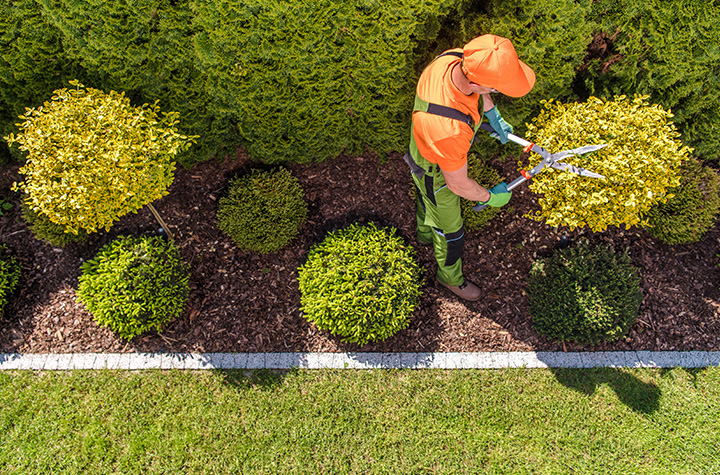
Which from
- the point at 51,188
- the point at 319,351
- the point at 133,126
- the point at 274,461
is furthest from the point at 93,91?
the point at 274,461

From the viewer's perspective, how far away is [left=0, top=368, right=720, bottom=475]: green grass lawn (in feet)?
15.6

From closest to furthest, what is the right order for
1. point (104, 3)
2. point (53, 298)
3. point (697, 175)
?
point (104, 3) → point (697, 175) → point (53, 298)

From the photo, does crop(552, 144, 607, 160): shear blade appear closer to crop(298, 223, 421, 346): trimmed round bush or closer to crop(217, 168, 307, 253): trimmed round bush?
crop(298, 223, 421, 346): trimmed round bush

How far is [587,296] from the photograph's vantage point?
4.84 m

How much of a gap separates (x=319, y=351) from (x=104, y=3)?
4.37m

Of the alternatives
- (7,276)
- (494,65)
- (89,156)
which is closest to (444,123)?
(494,65)

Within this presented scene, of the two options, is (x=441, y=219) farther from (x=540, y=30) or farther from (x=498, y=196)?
(x=540, y=30)

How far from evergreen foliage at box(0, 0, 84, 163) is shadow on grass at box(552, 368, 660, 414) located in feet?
22.2

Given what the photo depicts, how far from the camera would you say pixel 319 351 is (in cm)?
524

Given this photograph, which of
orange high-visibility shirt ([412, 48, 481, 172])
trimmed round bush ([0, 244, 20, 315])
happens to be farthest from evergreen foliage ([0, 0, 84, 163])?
orange high-visibility shirt ([412, 48, 481, 172])

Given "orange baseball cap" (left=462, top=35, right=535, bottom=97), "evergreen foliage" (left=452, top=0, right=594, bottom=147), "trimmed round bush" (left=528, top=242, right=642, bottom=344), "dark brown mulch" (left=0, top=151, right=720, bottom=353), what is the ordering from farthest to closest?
"dark brown mulch" (left=0, top=151, right=720, bottom=353) → "trimmed round bush" (left=528, top=242, right=642, bottom=344) → "evergreen foliage" (left=452, top=0, right=594, bottom=147) → "orange baseball cap" (left=462, top=35, right=535, bottom=97)

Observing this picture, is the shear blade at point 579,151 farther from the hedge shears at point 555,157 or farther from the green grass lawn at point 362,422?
the green grass lawn at point 362,422

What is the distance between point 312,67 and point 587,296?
4081mm

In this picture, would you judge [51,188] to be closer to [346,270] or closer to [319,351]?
[346,270]
